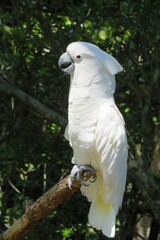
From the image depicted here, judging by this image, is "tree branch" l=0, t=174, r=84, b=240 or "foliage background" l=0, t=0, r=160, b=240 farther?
"foliage background" l=0, t=0, r=160, b=240

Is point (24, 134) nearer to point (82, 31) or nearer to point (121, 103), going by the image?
point (121, 103)

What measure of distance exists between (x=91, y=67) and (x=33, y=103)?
4.30 ft

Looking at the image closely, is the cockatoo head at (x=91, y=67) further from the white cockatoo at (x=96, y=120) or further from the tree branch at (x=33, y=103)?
the tree branch at (x=33, y=103)

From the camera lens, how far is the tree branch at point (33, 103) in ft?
12.7

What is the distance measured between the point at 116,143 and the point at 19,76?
169cm

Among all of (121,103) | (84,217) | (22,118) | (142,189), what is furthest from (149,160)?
(22,118)

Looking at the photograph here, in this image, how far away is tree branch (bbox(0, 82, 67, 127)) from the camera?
3.88 metres

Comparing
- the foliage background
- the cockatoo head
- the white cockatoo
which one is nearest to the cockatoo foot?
the white cockatoo

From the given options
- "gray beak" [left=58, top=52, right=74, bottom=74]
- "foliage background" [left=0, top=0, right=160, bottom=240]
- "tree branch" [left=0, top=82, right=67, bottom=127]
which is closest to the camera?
"gray beak" [left=58, top=52, right=74, bottom=74]

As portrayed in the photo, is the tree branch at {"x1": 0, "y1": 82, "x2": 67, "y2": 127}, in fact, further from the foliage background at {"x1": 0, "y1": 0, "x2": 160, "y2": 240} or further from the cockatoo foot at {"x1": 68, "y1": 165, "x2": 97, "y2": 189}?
the cockatoo foot at {"x1": 68, "y1": 165, "x2": 97, "y2": 189}

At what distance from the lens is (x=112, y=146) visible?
2.70m

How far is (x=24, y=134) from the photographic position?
177 inches

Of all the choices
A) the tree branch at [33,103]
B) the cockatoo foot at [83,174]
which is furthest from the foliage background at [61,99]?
the cockatoo foot at [83,174]

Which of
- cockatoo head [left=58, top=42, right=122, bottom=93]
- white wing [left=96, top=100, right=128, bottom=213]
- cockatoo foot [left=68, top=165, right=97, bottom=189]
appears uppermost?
cockatoo head [left=58, top=42, right=122, bottom=93]
